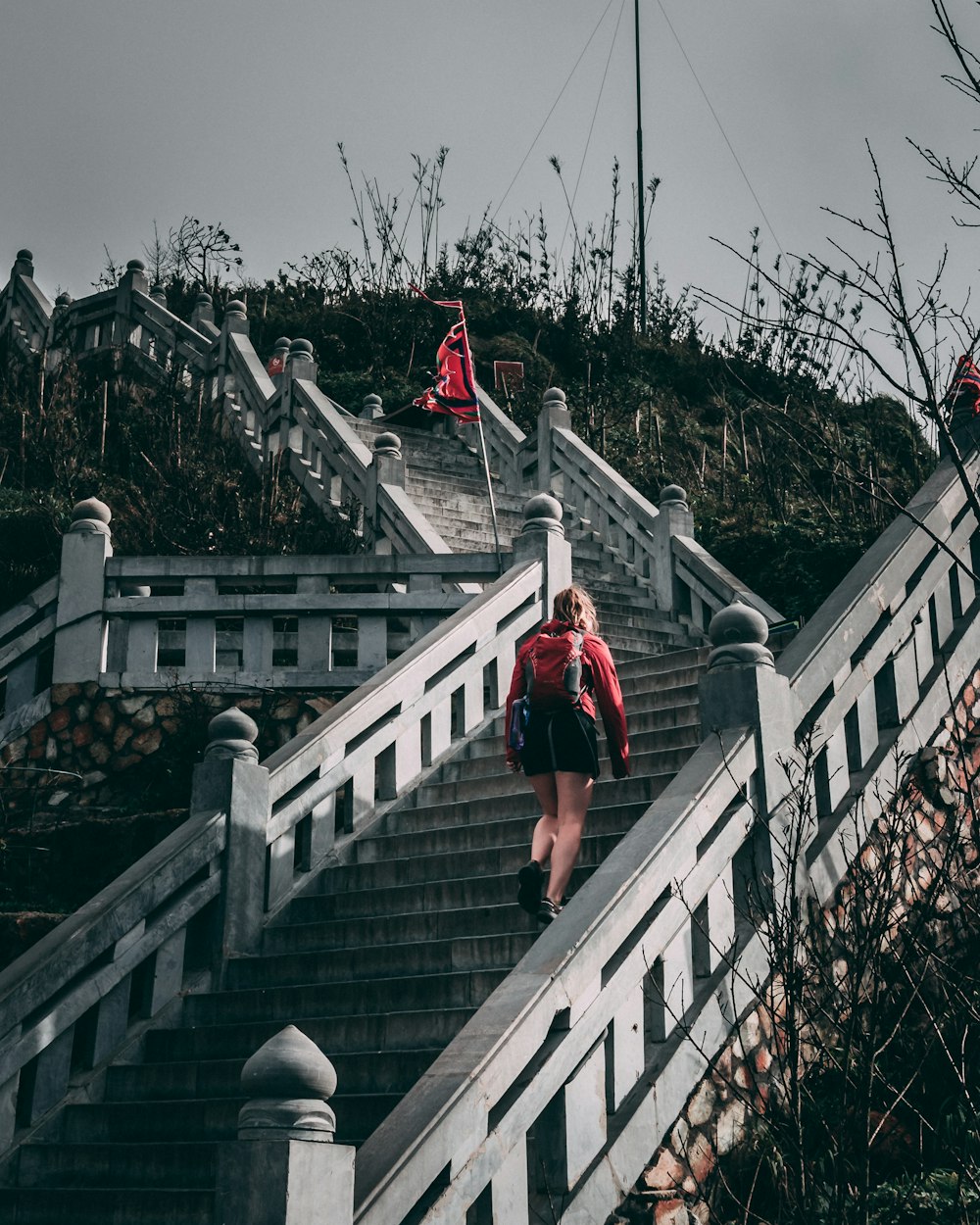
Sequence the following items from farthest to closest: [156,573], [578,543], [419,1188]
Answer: [578,543] → [156,573] → [419,1188]

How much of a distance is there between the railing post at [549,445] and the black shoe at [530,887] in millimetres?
10211

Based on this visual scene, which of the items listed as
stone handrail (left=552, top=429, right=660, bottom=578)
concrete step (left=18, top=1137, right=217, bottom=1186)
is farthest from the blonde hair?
stone handrail (left=552, top=429, right=660, bottom=578)

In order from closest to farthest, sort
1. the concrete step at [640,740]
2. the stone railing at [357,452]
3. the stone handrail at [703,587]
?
the concrete step at [640,740]
the stone handrail at [703,587]
the stone railing at [357,452]

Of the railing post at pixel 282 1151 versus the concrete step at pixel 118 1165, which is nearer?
the railing post at pixel 282 1151

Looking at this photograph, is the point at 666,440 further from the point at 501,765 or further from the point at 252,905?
the point at 252,905

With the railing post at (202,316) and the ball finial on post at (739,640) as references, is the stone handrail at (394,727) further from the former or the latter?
the railing post at (202,316)

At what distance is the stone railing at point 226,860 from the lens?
6.96 m

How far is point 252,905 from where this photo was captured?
796 cm

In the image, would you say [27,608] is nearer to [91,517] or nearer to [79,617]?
[79,617]

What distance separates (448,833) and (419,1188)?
140 inches

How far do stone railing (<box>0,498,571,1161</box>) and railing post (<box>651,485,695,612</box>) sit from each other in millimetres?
3954

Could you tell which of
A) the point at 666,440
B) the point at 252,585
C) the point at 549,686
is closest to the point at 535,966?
the point at 549,686

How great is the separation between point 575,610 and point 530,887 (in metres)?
1.49

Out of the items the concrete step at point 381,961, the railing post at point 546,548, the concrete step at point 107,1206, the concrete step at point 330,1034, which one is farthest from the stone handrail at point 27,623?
the concrete step at point 107,1206
